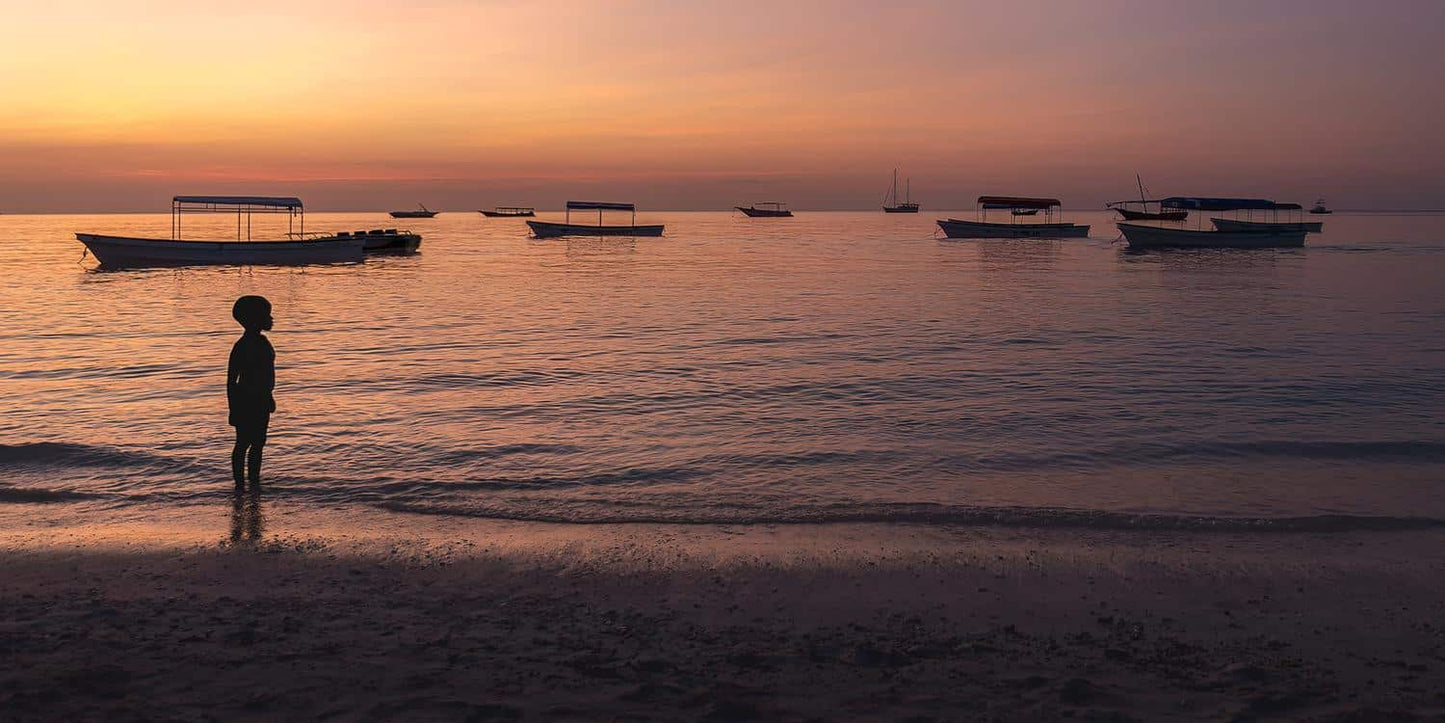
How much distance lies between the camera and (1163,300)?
123 ft

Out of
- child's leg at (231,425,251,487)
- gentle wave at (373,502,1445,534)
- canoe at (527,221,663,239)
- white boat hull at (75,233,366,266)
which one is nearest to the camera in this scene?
gentle wave at (373,502,1445,534)

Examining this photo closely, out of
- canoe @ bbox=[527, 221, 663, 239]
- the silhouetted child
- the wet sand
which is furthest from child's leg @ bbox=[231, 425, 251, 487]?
canoe @ bbox=[527, 221, 663, 239]

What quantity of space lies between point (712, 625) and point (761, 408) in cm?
921

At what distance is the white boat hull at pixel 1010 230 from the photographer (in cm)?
10319

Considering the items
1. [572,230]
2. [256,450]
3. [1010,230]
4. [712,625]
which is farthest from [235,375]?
[1010,230]

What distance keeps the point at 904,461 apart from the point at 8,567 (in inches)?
339

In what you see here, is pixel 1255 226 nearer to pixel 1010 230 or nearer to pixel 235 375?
pixel 1010 230

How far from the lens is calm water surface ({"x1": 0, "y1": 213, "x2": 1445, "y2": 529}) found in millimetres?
9695

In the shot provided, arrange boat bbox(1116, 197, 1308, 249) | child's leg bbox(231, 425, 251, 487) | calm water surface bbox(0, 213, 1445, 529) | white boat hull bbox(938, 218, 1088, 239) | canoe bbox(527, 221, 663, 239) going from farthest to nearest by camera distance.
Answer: canoe bbox(527, 221, 663, 239), white boat hull bbox(938, 218, 1088, 239), boat bbox(1116, 197, 1308, 249), calm water surface bbox(0, 213, 1445, 529), child's leg bbox(231, 425, 251, 487)

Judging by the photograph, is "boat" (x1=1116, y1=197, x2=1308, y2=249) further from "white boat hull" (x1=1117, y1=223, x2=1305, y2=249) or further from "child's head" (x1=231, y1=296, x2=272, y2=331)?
"child's head" (x1=231, y1=296, x2=272, y2=331)

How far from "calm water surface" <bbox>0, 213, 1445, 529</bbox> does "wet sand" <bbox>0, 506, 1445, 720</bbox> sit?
46.3 inches

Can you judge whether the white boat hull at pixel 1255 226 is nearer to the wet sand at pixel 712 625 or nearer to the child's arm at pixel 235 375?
the wet sand at pixel 712 625

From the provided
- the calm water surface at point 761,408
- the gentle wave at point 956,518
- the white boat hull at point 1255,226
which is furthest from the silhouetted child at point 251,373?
the white boat hull at point 1255,226

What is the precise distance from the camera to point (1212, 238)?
82.8m
